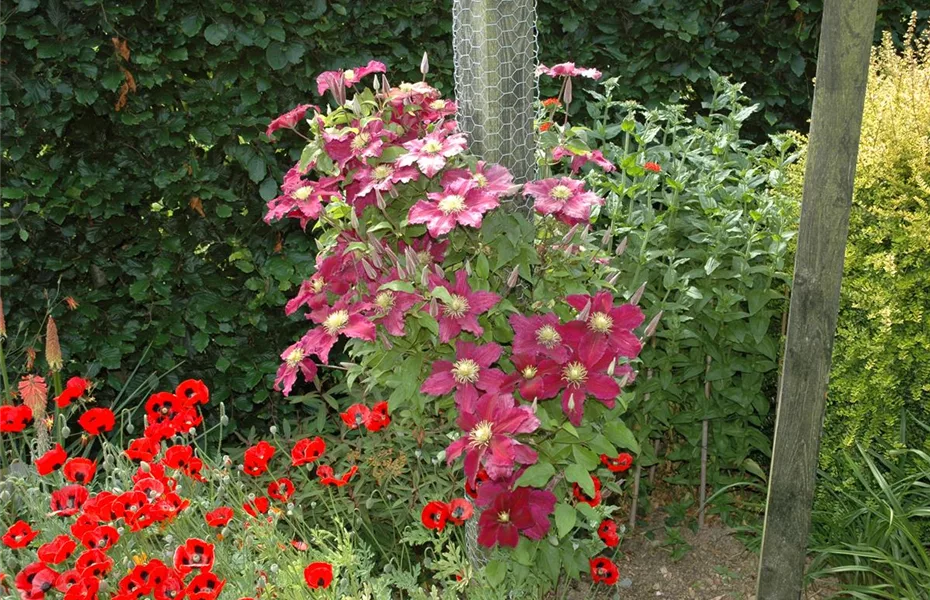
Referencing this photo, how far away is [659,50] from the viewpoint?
376cm

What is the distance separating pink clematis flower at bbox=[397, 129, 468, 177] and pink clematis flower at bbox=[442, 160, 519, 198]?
0.04 metres

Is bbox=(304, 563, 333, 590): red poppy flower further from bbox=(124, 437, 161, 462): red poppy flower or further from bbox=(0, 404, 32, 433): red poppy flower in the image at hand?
bbox=(0, 404, 32, 433): red poppy flower

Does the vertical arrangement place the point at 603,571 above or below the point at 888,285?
below

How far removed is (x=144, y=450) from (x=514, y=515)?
96cm

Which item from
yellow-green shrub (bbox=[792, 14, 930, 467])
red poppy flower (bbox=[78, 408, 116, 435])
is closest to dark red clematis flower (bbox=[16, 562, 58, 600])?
red poppy flower (bbox=[78, 408, 116, 435])

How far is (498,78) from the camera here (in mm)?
2123

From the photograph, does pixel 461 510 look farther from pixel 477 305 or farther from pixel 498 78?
pixel 498 78

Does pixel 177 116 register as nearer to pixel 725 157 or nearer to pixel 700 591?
pixel 725 157

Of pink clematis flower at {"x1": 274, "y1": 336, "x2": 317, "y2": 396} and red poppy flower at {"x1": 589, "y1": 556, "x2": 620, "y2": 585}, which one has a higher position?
pink clematis flower at {"x1": 274, "y1": 336, "x2": 317, "y2": 396}

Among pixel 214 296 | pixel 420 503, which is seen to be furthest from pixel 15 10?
pixel 420 503

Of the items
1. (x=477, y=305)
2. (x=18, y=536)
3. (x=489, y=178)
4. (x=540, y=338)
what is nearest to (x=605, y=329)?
(x=540, y=338)

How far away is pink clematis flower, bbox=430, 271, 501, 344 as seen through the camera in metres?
2.00

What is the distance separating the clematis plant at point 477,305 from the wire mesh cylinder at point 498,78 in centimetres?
7

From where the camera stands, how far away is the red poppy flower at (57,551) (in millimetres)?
2001
